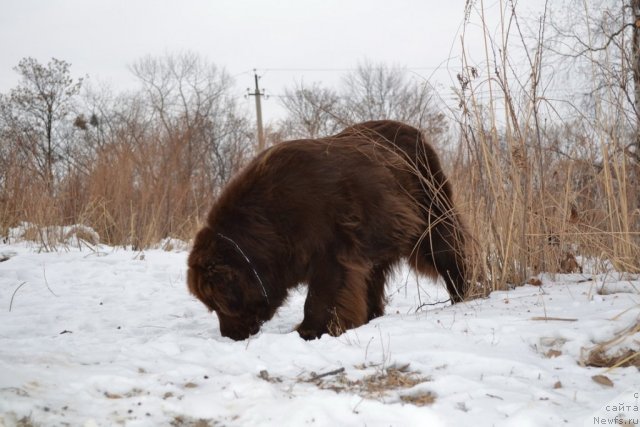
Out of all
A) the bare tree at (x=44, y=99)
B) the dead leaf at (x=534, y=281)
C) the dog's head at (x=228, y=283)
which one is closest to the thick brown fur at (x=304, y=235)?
the dog's head at (x=228, y=283)

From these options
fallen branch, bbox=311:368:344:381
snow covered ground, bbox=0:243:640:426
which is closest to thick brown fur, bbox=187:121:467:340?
snow covered ground, bbox=0:243:640:426

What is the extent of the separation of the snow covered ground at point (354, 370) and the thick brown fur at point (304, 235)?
36cm

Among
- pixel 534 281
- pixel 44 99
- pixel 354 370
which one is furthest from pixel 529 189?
pixel 44 99

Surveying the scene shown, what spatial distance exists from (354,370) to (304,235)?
1272mm

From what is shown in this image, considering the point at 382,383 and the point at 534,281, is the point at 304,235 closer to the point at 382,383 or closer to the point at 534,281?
the point at 382,383

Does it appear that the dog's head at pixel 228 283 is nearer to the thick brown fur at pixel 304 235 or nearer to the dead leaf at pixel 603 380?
the thick brown fur at pixel 304 235

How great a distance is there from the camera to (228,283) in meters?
3.39

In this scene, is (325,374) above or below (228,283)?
below

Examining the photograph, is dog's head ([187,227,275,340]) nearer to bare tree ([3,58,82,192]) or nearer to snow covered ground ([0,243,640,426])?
snow covered ground ([0,243,640,426])

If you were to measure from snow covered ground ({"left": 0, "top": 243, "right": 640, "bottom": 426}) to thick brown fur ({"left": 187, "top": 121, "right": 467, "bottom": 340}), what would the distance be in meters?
0.36

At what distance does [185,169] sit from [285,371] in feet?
20.8

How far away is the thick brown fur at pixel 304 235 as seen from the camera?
11.2 ft

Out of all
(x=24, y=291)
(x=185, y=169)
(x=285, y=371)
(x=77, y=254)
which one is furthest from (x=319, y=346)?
(x=185, y=169)

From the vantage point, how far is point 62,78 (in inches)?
1012
